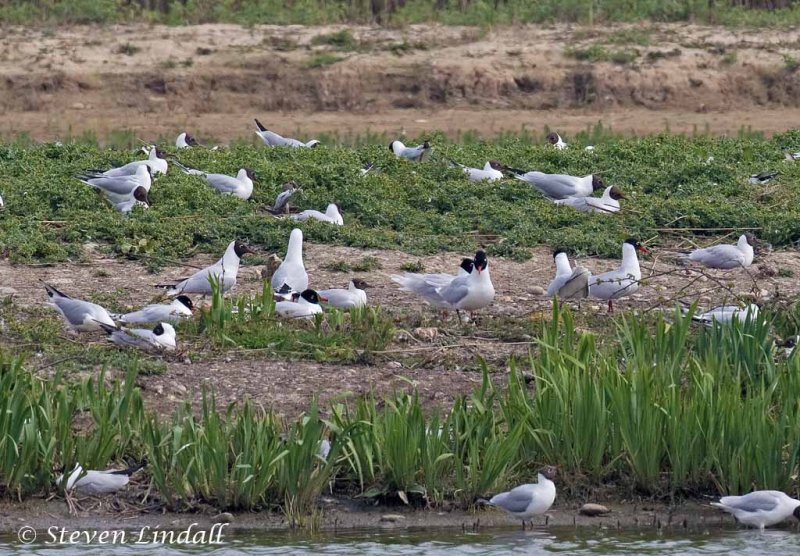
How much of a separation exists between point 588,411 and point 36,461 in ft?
7.74

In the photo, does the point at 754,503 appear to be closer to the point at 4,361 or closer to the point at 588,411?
the point at 588,411

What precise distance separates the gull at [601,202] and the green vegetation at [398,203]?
0.10 m

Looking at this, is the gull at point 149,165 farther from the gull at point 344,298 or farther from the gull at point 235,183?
the gull at point 344,298

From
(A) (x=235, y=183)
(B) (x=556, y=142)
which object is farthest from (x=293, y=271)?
(B) (x=556, y=142)

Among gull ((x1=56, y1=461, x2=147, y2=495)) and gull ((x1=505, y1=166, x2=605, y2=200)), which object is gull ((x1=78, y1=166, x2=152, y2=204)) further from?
gull ((x1=56, y1=461, x2=147, y2=495))

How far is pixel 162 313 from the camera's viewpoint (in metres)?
9.00

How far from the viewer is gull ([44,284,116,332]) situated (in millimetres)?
8664

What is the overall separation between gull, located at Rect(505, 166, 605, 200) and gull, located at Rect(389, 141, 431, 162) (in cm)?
146

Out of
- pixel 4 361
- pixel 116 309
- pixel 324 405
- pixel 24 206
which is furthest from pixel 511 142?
pixel 4 361

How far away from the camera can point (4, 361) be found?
718 centimetres

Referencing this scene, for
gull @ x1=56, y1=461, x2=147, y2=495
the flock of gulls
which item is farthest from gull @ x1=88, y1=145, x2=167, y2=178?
gull @ x1=56, y1=461, x2=147, y2=495

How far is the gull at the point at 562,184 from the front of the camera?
12.9 metres

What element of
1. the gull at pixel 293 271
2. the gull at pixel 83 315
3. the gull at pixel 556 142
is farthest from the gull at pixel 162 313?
the gull at pixel 556 142

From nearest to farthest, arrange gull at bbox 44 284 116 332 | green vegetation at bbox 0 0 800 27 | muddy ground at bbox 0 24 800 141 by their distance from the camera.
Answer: gull at bbox 44 284 116 332, muddy ground at bbox 0 24 800 141, green vegetation at bbox 0 0 800 27
